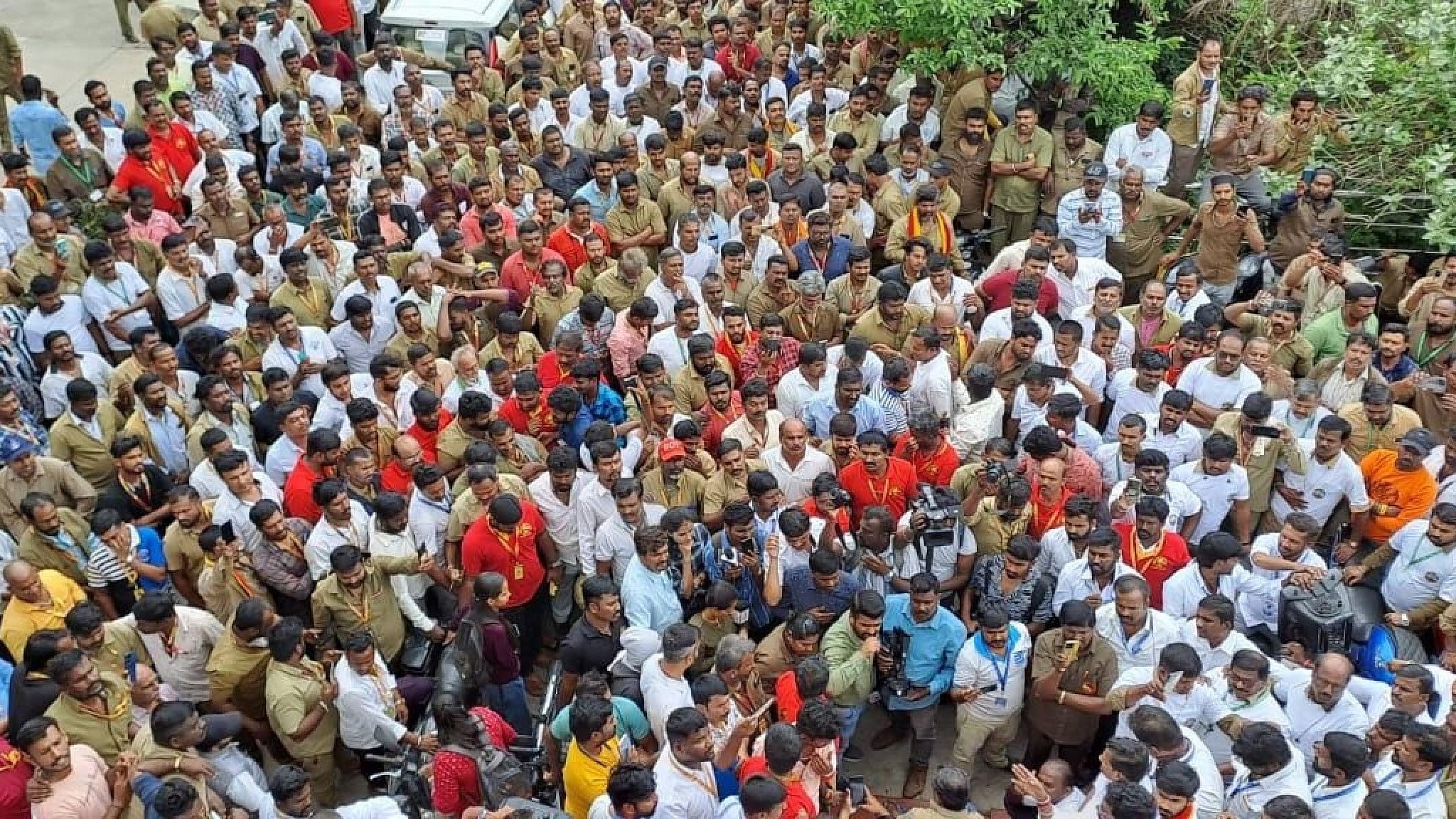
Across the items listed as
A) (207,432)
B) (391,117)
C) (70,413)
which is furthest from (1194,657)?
(391,117)

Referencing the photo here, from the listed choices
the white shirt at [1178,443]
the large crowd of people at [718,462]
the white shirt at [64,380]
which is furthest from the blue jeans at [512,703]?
the white shirt at [1178,443]

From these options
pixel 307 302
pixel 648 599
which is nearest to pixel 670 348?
pixel 648 599

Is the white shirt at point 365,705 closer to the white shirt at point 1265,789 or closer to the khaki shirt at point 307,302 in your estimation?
the khaki shirt at point 307,302

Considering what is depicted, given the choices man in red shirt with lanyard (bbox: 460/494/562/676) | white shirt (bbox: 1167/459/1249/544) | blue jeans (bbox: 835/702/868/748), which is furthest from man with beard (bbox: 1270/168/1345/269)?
man in red shirt with lanyard (bbox: 460/494/562/676)

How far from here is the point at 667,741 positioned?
585cm

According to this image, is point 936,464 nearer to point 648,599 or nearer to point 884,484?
point 884,484

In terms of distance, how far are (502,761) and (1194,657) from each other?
10.6 feet

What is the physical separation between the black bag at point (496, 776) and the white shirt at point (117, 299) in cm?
523

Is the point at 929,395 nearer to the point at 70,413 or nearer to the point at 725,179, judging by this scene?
the point at 725,179

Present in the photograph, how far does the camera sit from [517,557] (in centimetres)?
743

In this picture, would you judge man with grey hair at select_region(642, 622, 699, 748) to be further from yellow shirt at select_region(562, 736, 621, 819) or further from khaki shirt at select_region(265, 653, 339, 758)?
khaki shirt at select_region(265, 653, 339, 758)

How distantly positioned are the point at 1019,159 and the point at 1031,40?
137 centimetres

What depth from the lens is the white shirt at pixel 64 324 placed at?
30.4 ft

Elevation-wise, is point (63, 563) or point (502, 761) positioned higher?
point (502, 761)
